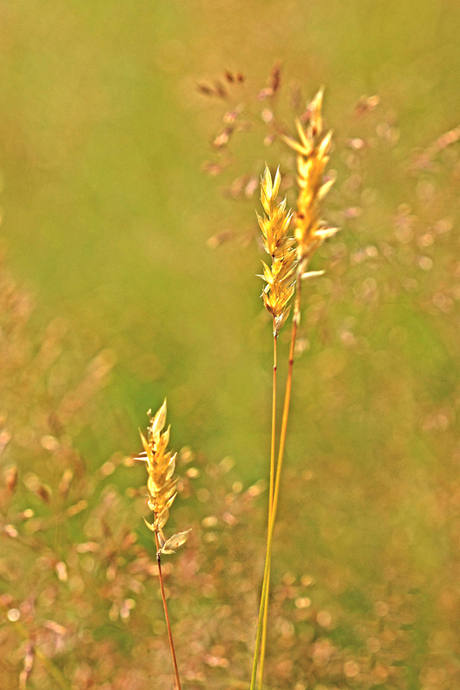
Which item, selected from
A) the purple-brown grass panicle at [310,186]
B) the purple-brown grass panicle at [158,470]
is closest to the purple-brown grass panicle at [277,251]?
the purple-brown grass panicle at [310,186]

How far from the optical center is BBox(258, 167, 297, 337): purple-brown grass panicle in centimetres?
48

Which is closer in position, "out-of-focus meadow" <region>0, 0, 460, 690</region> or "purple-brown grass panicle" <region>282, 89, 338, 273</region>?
"purple-brown grass panicle" <region>282, 89, 338, 273</region>

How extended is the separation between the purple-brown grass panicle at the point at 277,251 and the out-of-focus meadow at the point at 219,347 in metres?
0.34

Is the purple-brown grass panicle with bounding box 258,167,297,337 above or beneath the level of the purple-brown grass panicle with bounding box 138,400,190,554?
above

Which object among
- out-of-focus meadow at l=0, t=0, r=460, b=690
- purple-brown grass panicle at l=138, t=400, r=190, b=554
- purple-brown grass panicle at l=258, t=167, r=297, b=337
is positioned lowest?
out-of-focus meadow at l=0, t=0, r=460, b=690

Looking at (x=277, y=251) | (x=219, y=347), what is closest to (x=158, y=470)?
(x=277, y=251)

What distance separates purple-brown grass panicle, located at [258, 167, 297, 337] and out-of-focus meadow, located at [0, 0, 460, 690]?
1.11 feet

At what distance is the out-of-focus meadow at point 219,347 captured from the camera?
1043mm

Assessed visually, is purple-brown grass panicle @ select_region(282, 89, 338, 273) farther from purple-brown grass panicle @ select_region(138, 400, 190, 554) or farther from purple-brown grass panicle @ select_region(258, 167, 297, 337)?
purple-brown grass panicle @ select_region(138, 400, 190, 554)

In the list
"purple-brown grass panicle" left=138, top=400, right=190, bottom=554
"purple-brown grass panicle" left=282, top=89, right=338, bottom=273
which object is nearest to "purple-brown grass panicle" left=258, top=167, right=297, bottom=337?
"purple-brown grass panicle" left=282, top=89, right=338, bottom=273

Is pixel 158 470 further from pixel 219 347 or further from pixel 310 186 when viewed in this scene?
pixel 219 347

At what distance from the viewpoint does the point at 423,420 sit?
53.1 inches

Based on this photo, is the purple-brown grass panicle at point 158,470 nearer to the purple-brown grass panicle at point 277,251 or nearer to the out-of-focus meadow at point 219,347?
the purple-brown grass panicle at point 277,251

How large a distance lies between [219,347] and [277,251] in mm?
1171
